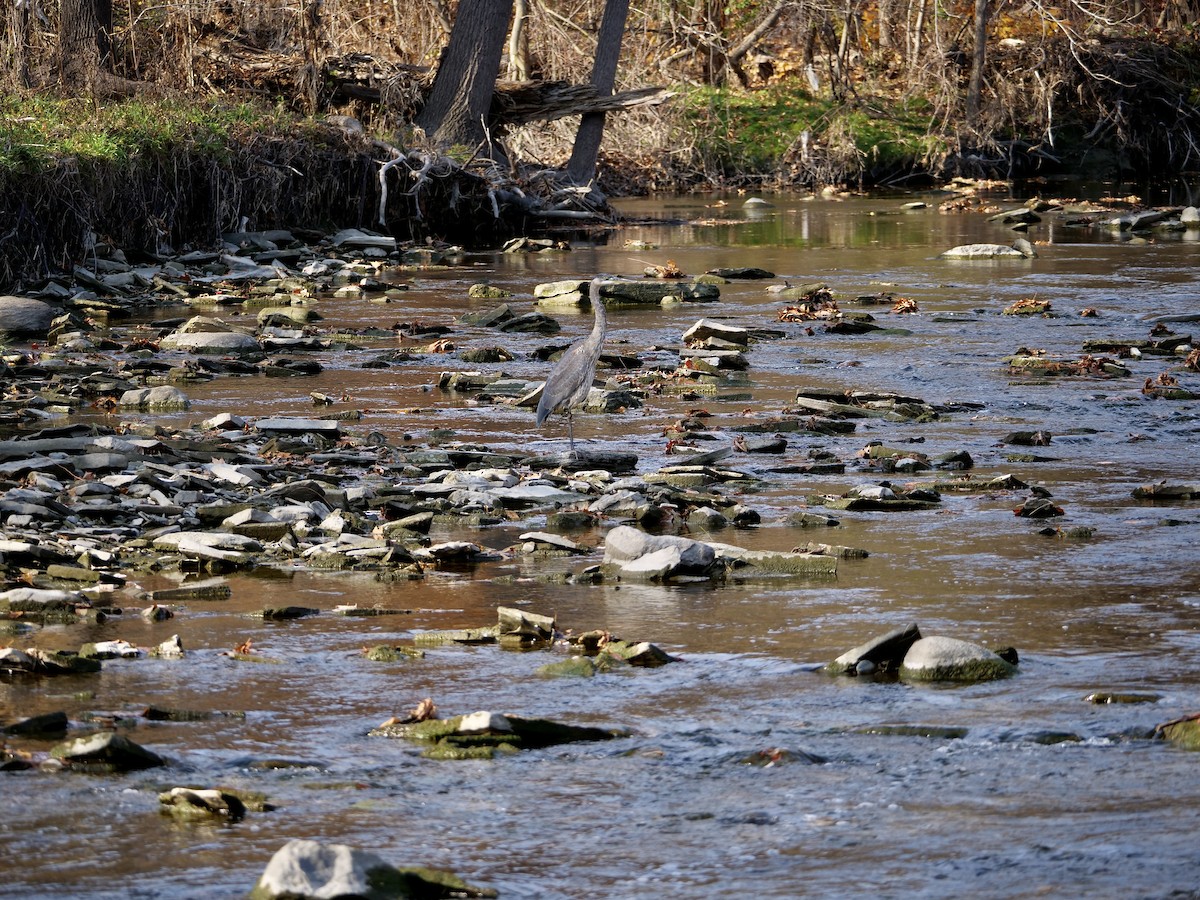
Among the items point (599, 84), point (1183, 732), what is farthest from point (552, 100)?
point (1183, 732)

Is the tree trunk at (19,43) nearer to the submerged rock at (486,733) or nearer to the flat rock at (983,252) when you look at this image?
the flat rock at (983,252)

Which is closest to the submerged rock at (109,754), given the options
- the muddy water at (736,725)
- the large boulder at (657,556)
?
the muddy water at (736,725)

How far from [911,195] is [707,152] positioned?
4.74 meters

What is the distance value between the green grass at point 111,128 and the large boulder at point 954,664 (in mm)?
14028

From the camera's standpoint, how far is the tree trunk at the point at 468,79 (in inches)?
1043

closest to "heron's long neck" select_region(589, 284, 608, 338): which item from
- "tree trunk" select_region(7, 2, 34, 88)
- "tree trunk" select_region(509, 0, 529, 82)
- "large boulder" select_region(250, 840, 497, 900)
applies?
"large boulder" select_region(250, 840, 497, 900)

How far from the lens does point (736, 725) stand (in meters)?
5.40

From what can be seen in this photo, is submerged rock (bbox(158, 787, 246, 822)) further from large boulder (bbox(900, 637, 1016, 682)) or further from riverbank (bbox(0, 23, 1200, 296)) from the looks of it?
riverbank (bbox(0, 23, 1200, 296))

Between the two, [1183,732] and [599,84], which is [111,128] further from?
[1183,732]

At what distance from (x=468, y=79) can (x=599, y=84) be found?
125 inches

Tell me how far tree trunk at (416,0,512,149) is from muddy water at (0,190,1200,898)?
1736 cm

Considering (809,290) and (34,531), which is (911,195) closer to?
(809,290)

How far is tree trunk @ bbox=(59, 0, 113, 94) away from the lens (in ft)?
79.9

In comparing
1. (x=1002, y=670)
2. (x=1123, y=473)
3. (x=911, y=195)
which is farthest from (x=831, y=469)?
(x=911, y=195)
